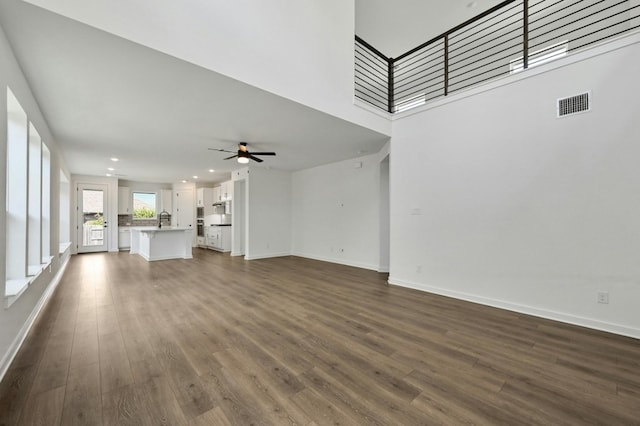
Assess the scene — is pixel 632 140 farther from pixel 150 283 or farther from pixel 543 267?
pixel 150 283

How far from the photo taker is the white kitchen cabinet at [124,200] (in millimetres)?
9547

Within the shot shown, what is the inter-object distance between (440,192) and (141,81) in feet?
13.6

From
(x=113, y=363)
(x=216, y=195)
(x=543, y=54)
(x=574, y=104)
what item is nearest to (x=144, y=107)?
(x=113, y=363)

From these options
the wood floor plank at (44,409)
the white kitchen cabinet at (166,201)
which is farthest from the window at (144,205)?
the wood floor plank at (44,409)

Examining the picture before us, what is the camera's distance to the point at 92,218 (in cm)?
877

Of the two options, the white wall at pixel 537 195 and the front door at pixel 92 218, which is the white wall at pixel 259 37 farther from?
the front door at pixel 92 218

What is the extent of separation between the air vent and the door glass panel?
39.3 feet

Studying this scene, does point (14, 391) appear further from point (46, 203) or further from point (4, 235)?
point (46, 203)

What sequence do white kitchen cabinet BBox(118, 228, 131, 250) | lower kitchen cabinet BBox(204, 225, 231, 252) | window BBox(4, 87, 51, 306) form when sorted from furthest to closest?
white kitchen cabinet BBox(118, 228, 131, 250)
lower kitchen cabinet BBox(204, 225, 231, 252)
window BBox(4, 87, 51, 306)

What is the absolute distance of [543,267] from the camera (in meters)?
3.12

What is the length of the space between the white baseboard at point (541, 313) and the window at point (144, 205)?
10.3 metres

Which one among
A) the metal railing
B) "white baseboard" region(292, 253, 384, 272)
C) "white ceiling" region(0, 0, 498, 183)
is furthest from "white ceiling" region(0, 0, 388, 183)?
"white baseboard" region(292, 253, 384, 272)

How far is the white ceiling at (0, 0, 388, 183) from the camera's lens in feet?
6.89

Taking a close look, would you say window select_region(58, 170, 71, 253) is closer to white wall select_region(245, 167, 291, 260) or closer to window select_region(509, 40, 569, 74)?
white wall select_region(245, 167, 291, 260)
